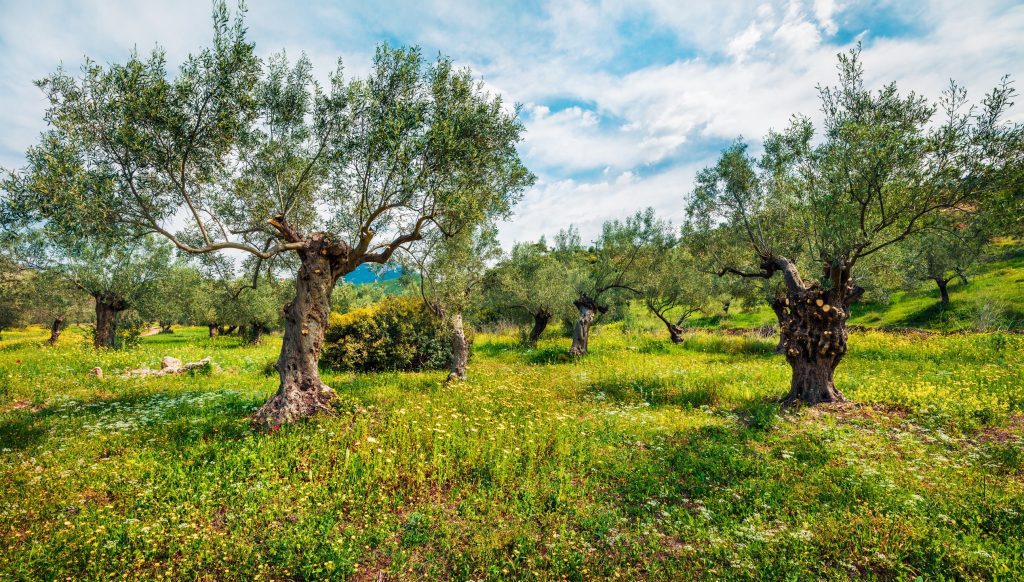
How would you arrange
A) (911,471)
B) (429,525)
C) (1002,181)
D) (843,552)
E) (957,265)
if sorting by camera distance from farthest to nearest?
1. (957,265)
2. (1002,181)
3. (911,471)
4. (429,525)
5. (843,552)

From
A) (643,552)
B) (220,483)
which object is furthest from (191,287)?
(643,552)

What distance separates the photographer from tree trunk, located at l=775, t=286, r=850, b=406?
12.4 meters

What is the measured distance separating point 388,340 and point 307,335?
9.77 metres

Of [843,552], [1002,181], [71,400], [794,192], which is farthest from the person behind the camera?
[794,192]

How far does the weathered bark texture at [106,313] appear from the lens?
2706 centimetres

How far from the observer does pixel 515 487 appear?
7172mm

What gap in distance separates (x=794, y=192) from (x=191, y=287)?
41.5m

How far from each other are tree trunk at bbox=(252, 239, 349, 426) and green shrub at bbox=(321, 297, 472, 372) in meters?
9.33

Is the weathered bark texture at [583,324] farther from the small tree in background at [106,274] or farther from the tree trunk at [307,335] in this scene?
the small tree in background at [106,274]

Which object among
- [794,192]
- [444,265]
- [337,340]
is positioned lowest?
[337,340]

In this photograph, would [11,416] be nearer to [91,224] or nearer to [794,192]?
[91,224]

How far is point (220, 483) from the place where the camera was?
265 inches

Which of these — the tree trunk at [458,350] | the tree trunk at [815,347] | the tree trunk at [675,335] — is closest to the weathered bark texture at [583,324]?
the tree trunk at [675,335]

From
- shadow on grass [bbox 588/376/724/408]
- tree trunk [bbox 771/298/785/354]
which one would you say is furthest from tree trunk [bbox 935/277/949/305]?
shadow on grass [bbox 588/376/724/408]
